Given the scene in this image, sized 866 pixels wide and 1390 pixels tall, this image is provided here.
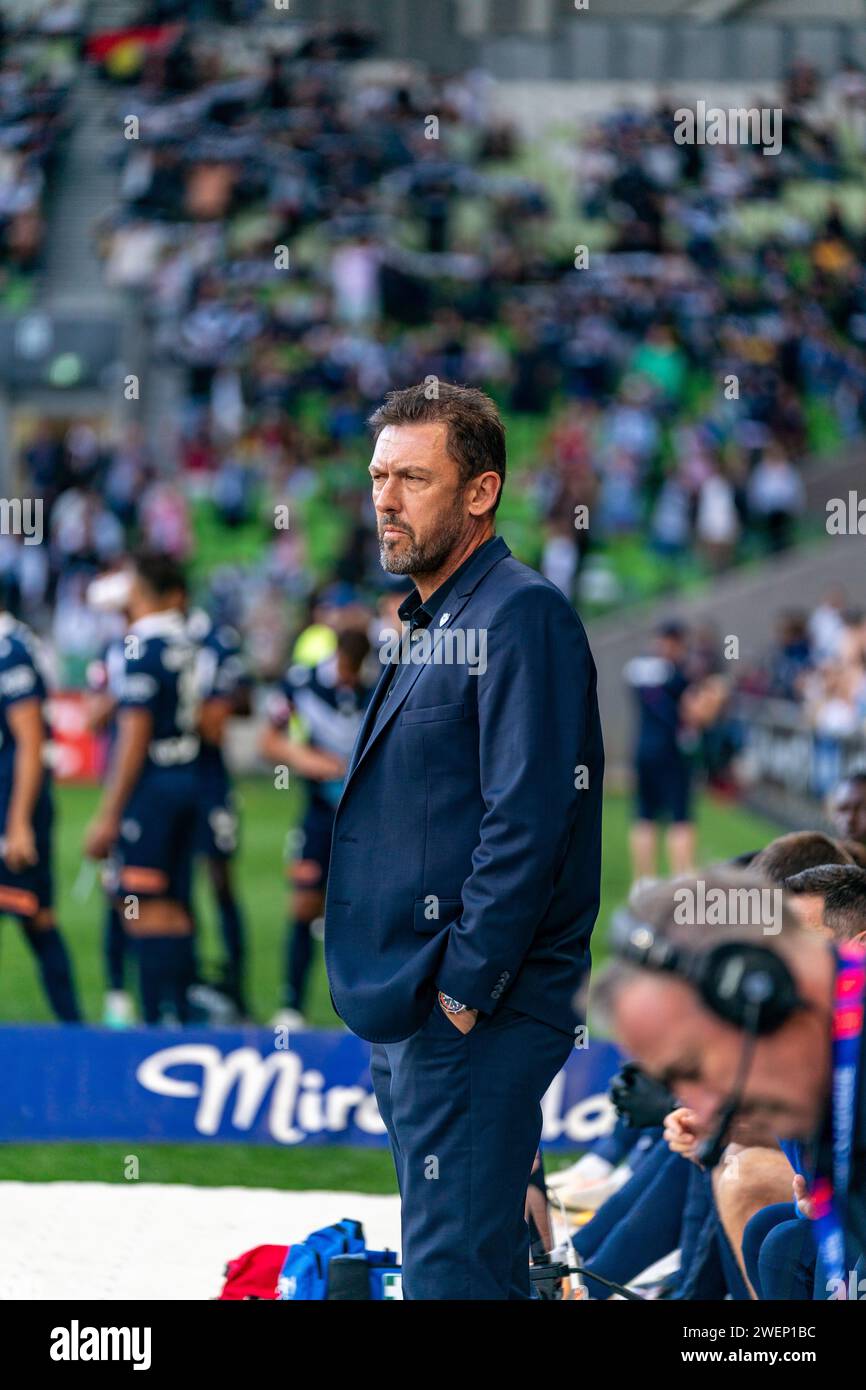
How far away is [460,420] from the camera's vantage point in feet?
11.4

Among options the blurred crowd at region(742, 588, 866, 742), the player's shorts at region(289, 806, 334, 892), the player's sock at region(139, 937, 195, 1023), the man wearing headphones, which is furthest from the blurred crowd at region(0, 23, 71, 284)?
the man wearing headphones

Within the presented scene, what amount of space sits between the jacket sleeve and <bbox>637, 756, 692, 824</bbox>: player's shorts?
28.9ft

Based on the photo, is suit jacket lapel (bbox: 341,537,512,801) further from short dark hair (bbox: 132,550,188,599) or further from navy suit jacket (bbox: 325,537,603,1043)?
short dark hair (bbox: 132,550,188,599)

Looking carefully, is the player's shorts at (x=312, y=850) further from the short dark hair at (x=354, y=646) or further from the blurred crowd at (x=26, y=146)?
the blurred crowd at (x=26, y=146)

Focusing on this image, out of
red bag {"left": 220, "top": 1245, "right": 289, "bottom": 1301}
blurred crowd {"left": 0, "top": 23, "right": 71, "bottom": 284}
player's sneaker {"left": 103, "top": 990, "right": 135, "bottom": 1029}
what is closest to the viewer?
red bag {"left": 220, "top": 1245, "right": 289, "bottom": 1301}

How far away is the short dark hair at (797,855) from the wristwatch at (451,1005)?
1080 millimetres

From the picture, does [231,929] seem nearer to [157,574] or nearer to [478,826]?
[157,574]

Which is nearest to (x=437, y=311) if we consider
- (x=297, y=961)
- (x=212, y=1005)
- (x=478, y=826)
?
(x=297, y=961)

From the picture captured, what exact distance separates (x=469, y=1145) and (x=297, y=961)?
5.02m

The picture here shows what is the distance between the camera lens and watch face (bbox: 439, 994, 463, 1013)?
3246mm

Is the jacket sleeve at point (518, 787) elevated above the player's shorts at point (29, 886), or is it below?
below

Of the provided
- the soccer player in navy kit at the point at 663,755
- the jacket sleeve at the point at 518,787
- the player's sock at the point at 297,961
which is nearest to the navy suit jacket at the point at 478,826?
the jacket sleeve at the point at 518,787

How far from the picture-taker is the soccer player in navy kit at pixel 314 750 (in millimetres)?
8062

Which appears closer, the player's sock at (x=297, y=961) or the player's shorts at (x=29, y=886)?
the player's shorts at (x=29, y=886)
